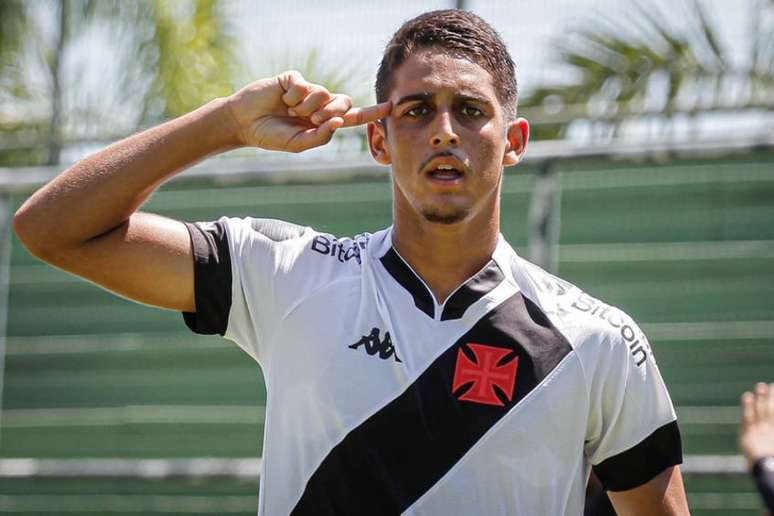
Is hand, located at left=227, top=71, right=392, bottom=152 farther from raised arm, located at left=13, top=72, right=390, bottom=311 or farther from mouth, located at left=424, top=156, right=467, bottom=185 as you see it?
mouth, located at left=424, top=156, right=467, bottom=185

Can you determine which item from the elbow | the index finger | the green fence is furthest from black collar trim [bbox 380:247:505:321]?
the green fence

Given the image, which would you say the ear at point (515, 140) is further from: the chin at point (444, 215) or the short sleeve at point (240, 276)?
the short sleeve at point (240, 276)

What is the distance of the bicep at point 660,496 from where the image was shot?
3.39m

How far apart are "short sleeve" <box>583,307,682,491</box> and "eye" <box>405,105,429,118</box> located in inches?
28.5

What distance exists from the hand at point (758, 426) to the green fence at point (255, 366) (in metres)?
1.70

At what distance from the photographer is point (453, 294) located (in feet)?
11.5

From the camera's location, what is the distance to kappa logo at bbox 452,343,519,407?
3367mm

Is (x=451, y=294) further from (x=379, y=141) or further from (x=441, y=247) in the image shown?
(x=379, y=141)

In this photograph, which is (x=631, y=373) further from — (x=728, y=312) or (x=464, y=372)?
(x=728, y=312)

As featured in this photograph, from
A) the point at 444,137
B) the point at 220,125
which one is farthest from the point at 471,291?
the point at 220,125

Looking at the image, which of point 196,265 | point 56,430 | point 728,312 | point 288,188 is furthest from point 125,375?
point 196,265

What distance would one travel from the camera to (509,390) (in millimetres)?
3381

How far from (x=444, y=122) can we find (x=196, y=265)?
2.36ft

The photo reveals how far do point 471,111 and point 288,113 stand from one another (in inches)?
18.6
